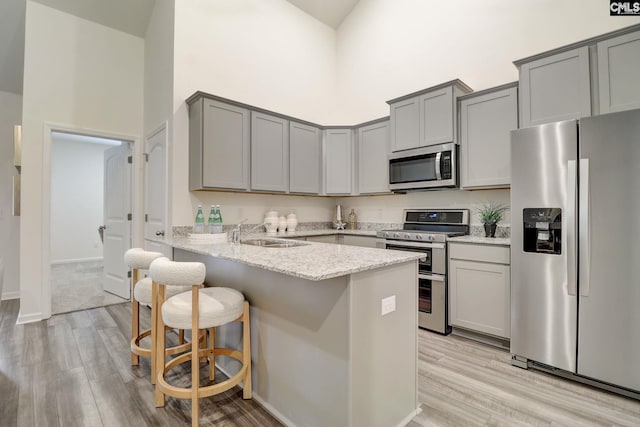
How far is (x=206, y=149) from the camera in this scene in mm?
3158

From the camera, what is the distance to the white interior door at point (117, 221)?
13.5ft

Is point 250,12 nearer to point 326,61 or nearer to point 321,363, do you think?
point 326,61

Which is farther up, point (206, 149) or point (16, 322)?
point (206, 149)

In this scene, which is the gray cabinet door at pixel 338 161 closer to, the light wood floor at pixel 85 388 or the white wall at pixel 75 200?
the light wood floor at pixel 85 388

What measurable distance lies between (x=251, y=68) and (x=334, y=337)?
3.73 metres

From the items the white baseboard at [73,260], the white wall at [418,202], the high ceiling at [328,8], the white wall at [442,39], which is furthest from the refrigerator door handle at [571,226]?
the white baseboard at [73,260]

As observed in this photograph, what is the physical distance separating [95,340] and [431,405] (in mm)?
2995

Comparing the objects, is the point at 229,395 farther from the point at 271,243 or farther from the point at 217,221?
the point at 217,221

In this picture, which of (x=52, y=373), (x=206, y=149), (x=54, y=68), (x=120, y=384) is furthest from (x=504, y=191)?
(x=54, y=68)

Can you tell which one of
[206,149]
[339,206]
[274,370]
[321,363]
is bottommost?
[274,370]

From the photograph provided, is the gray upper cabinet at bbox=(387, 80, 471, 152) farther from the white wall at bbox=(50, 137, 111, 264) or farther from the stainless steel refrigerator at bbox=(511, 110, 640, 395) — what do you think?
the white wall at bbox=(50, 137, 111, 264)

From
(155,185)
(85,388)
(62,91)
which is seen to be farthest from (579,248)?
(62,91)

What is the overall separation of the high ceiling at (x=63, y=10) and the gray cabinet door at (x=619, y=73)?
3934 mm

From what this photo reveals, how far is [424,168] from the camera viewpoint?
342 centimetres
